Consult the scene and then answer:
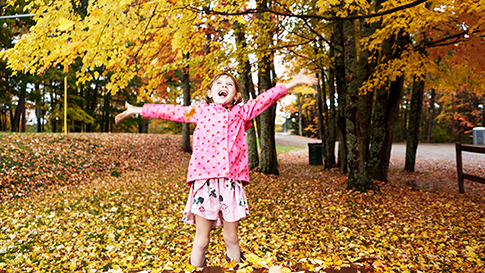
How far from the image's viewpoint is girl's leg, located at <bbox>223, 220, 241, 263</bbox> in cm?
250

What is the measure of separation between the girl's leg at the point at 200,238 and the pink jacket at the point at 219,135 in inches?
15.7

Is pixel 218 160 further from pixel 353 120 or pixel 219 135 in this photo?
pixel 353 120

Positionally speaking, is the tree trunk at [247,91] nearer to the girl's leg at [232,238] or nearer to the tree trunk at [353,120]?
the tree trunk at [353,120]

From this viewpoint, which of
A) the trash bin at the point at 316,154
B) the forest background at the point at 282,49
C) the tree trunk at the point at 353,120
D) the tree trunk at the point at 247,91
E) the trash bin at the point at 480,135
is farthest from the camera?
the trash bin at the point at 480,135

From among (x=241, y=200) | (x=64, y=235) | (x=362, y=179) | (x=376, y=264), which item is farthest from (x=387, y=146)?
(x=64, y=235)

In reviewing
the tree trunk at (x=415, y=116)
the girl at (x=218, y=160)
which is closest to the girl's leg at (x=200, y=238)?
the girl at (x=218, y=160)

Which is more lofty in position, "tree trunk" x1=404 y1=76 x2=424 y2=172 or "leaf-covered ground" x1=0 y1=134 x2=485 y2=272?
"tree trunk" x1=404 y1=76 x2=424 y2=172

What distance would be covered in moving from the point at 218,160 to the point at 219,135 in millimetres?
229

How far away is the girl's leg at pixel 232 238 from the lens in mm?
2502

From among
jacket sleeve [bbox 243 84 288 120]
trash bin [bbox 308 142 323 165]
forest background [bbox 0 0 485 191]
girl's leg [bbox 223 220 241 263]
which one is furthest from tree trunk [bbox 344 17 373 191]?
trash bin [bbox 308 142 323 165]

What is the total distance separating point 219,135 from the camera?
2.52 metres

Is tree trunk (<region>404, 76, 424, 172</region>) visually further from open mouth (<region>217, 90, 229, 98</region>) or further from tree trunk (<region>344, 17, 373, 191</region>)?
open mouth (<region>217, 90, 229, 98</region>)

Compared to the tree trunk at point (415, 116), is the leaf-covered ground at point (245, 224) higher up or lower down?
lower down

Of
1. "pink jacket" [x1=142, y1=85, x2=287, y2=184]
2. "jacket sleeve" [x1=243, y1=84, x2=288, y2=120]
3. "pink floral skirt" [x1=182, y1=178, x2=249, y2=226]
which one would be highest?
"jacket sleeve" [x1=243, y1=84, x2=288, y2=120]
